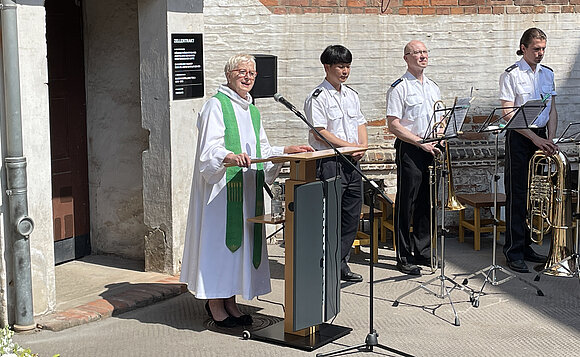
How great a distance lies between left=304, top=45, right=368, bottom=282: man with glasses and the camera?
7.95 m

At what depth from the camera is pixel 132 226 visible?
8938 millimetres

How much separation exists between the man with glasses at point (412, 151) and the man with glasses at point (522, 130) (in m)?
0.76

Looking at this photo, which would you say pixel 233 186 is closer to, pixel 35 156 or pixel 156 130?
pixel 35 156

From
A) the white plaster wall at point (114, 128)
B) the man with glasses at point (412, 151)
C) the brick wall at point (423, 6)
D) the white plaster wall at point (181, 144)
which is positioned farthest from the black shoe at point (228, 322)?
the brick wall at point (423, 6)

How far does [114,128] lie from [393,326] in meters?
3.51

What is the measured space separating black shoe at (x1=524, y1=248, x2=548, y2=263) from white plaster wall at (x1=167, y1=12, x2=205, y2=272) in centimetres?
339

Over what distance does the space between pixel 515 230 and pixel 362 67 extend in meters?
2.41

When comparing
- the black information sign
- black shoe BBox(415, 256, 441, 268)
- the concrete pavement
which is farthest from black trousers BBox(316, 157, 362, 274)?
the black information sign

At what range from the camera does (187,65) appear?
8.22 metres

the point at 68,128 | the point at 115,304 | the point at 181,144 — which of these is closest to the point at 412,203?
the point at 181,144

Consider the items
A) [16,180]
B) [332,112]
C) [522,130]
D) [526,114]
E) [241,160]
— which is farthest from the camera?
[522,130]

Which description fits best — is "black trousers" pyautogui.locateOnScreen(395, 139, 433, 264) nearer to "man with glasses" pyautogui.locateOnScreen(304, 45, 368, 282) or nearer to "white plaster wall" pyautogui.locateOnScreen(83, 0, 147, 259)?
"man with glasses" pyautogui.locateOnScreen(304, 45, 368, 282)

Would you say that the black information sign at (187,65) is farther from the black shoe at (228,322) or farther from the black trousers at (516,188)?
the black trousers at (516,188)

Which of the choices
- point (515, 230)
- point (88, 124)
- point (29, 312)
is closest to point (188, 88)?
point (88, 124)
